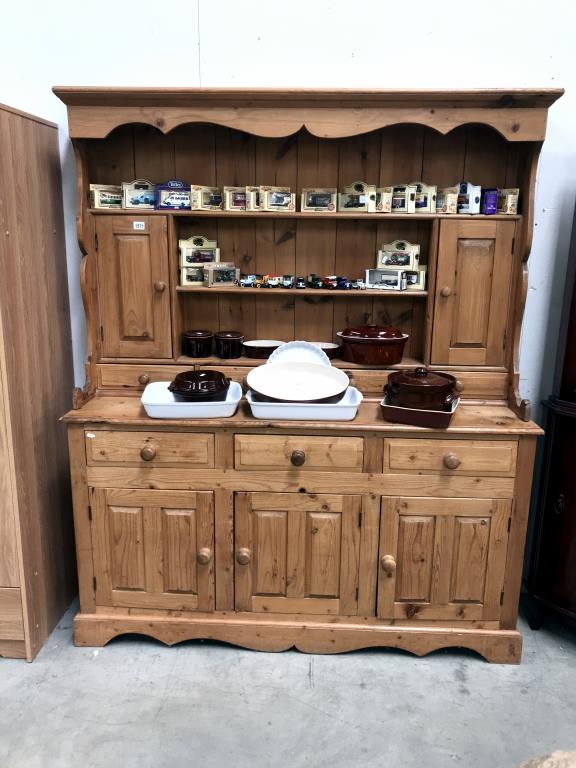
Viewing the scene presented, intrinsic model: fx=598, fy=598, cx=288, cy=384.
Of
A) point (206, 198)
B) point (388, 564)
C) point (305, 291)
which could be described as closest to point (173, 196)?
point (206, 198)

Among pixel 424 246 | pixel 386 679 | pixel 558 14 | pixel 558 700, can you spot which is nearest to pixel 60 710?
pixel 386 679

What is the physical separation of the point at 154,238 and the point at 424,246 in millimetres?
1041

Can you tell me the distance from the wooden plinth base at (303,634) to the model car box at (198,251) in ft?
4.41

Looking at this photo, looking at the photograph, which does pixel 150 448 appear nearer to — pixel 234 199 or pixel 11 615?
pixel 11 615

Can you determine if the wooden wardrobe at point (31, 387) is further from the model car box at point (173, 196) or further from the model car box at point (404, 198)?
the model car box at point (404, 198)

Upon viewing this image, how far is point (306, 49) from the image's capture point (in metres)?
2.26

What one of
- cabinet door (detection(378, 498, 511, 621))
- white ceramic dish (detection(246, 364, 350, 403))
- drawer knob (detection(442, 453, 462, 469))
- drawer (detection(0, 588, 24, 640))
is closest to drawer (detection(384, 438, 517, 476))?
drawer knob (detection(442, 453, 462, 469))

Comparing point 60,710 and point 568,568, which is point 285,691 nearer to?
point 60,710

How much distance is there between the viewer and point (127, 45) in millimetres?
2285

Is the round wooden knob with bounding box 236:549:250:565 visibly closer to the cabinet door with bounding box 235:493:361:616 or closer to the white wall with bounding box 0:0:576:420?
the cabinet door with bounding box 235:493:361:616

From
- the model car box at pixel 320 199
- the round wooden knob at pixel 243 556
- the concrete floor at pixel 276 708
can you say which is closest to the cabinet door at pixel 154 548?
the round wooden knob at pixel 243 556

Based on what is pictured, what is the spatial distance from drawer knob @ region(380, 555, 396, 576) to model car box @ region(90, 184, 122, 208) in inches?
63.9

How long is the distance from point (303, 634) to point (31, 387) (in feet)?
4.35

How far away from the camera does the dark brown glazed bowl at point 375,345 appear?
2244 millimetres
